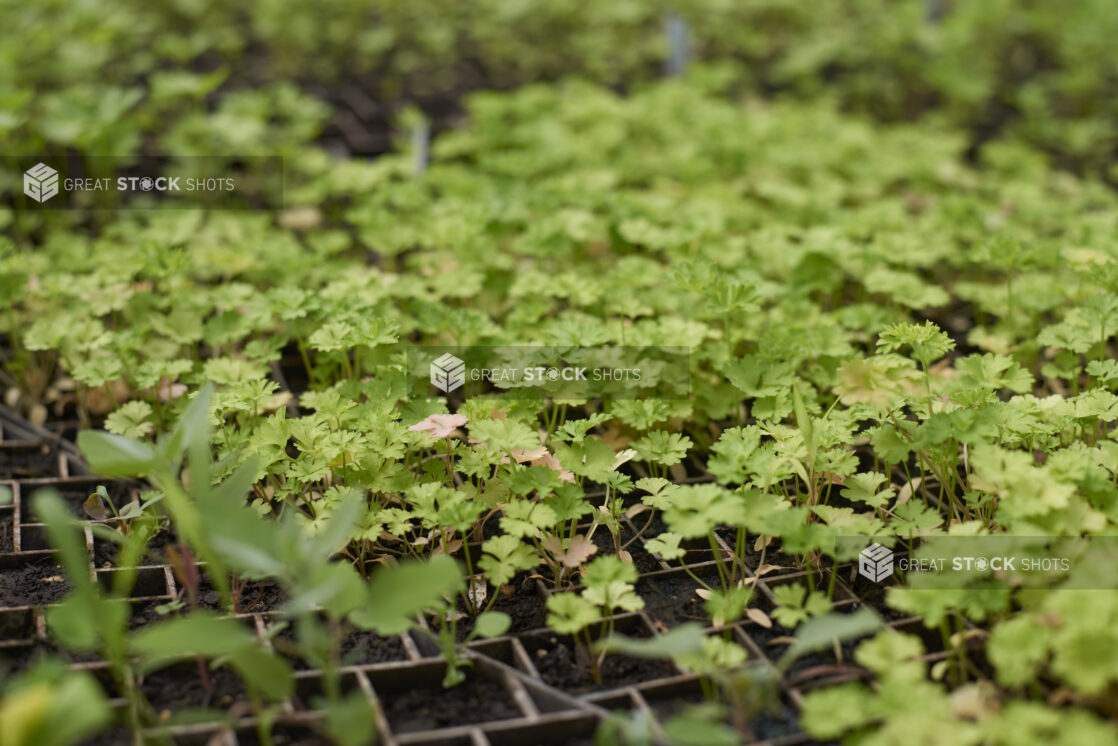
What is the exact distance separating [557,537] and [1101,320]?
132 centimetres

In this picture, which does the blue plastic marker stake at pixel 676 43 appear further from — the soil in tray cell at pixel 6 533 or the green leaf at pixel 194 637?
the green leaf at pixel 194 637

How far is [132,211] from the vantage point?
3.24 meters

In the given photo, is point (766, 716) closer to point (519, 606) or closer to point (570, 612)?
point (570, 612)

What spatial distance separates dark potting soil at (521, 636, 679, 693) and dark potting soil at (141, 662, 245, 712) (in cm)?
51

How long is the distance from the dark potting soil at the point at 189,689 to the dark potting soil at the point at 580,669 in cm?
51

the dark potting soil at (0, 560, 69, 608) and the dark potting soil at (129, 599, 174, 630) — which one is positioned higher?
the dark potting soil at (0, 560, 69, 608)

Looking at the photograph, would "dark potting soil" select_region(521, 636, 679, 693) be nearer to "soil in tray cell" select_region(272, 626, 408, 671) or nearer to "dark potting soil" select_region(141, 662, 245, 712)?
"soil in tray cell" select_region(272, 626, 408, 671)

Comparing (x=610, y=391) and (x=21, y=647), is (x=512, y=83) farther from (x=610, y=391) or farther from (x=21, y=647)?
(x=21, y=647)

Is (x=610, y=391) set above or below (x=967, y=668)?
above

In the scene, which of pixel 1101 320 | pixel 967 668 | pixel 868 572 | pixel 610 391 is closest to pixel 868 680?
pixel 967 668

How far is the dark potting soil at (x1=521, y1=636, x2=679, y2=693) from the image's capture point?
168 cm

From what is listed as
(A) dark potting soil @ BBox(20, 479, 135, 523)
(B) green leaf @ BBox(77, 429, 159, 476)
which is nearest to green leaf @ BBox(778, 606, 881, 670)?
(B) green leaf @ BBox(77, 429, 159, 476)

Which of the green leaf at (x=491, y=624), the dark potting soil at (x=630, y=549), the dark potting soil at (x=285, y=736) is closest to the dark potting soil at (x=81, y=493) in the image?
the dark potting soil at (x=285, y=736)

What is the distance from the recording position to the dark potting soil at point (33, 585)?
1.79 metres
